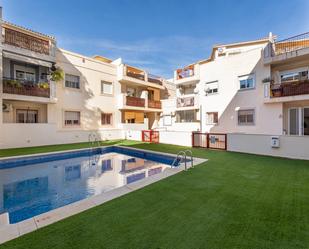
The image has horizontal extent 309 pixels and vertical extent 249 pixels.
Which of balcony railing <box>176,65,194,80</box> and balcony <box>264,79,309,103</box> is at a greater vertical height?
balcony railing <box>176,65,194,80</box>

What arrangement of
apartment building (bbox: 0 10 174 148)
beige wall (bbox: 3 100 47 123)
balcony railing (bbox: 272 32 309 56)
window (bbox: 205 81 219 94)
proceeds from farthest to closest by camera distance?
window (bbox: 205 81 219 94) → balcony railing (bbox: 272 32 309 56) → beige wall (bbox: 3 100 47 123) → apartment building (bbox: 0 10 174 148)

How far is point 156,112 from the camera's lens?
82.3 ft

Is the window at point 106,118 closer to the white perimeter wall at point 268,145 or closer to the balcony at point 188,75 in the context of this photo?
the balcony at point 188,75

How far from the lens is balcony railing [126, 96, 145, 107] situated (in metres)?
20.5

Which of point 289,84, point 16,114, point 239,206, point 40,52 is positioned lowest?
point 239,206

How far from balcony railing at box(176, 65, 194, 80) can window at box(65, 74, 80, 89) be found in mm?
11697

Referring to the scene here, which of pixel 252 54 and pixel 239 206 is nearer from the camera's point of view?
pixel 239 206

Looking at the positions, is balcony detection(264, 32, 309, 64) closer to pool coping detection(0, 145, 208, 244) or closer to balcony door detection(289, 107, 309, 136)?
balcony door detection(289, 107, 309, 136)

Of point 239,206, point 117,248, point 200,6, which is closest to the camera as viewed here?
point 117,248

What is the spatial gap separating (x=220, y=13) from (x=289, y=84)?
352 inches

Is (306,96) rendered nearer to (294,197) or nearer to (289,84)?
(289,84)

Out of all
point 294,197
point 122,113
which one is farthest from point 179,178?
point 122,113

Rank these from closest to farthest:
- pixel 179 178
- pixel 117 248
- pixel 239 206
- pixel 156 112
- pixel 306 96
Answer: pixel 117 248 < pixel 239 206 < pixel 179 178 < pixel 306 96 < pixel 156 112

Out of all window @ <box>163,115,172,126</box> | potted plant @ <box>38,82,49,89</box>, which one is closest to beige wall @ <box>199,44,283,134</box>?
window @ <box>163,115,172,126</box>
